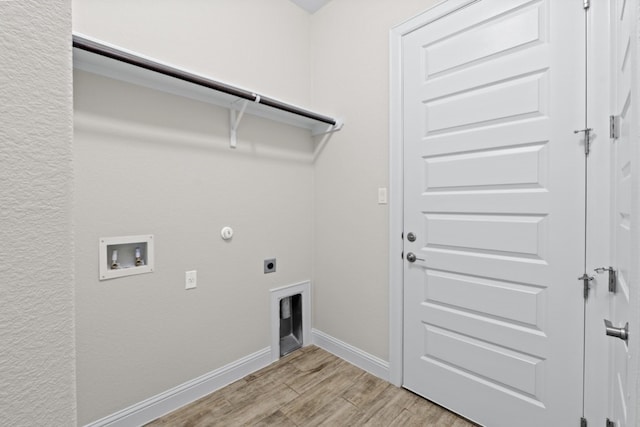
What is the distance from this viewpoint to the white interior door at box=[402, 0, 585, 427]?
124cm

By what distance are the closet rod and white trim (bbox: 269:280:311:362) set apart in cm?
132

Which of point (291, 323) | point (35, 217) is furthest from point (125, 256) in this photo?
point (291, 323)

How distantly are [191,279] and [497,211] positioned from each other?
175 centimetres

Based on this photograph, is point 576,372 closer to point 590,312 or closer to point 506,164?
point 590,312

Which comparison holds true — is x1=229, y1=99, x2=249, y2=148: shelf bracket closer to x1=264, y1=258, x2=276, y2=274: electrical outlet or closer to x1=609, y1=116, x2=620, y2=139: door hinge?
x1=264, y1=258, x2=276, y2=274: electrical outlet

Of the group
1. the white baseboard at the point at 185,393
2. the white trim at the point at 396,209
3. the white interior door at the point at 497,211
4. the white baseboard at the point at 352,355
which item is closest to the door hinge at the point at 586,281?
the white interior door at the point at 497,211

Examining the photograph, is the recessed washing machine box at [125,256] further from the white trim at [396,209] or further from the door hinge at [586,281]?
the door hinge at [586,281]

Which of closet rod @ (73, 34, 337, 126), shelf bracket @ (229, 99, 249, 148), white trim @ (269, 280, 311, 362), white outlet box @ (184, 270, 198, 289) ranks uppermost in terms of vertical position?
closet rod @ (73, 34, 337, 126)

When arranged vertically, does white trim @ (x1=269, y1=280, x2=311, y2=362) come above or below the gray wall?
below

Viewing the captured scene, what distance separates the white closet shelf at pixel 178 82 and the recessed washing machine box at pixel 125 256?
81 cm

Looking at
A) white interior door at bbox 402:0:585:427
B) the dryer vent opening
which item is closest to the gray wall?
the dryer vent opening

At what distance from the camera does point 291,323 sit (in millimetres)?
2383

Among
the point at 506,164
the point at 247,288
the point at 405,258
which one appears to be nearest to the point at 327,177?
the point at 405,258

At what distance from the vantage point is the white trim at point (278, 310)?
209 centimetres
